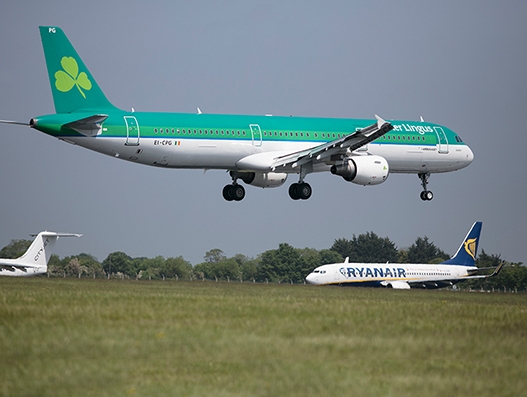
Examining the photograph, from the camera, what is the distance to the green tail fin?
4425cm

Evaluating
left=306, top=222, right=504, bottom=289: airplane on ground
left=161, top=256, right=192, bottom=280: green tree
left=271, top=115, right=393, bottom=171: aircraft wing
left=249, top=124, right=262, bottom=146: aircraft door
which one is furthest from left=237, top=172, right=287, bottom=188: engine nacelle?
left=161, top=256, right=192, bottom=280: green tree

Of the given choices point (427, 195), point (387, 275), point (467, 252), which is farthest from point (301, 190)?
point (467, 252)

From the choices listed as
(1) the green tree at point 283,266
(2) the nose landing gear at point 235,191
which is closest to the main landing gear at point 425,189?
(2) the nose landing gear at point 235,191

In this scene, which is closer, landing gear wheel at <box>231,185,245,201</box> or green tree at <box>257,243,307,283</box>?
landing gear wheel at <box>231,185,245,201</box>

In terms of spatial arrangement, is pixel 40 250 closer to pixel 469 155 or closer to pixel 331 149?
pixel 331 149

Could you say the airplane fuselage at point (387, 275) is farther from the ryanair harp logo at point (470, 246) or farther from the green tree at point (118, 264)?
the green tree at point (118, 264)

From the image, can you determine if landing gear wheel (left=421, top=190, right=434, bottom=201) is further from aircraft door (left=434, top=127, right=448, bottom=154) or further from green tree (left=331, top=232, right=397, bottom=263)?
green tree (left=331, top=232, right=397, bottom=263)

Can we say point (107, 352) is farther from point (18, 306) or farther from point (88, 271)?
point (88, 271)

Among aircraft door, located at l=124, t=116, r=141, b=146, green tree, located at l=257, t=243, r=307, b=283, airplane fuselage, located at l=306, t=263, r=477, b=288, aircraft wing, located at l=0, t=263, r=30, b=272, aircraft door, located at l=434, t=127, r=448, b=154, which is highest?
aircraft door, located at l=434, t=127, r=448, b=154

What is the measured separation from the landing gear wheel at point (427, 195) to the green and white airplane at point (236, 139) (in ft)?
5.40

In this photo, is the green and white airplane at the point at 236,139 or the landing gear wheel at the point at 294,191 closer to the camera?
the green and white airplane at the point at 236,139

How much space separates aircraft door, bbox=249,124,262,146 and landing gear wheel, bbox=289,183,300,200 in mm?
4012

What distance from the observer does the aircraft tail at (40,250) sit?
214 feet

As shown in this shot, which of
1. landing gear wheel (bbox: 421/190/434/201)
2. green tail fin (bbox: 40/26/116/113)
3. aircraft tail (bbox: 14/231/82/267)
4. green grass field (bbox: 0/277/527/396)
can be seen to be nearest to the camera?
green grass field (bbox: 0/277/527/396)
